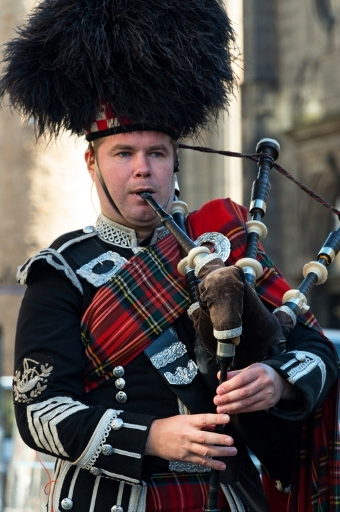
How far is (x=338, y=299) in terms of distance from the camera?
1770 cm

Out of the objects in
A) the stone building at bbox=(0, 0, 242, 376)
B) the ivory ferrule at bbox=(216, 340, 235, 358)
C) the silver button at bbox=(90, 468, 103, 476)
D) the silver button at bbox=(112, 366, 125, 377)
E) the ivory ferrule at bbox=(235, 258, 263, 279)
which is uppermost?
the stone building at bbox=(0, 0, 242, 376)

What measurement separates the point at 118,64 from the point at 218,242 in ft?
1.94

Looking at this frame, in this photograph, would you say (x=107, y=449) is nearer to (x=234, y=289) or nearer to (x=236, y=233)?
(x=234, y=289)

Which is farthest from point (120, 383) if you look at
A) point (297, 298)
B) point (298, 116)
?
point (298, 116)

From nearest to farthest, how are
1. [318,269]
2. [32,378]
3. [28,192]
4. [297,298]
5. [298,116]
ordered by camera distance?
[32,378]
[297,298]
[318,269]
[28,192]
[298,116]

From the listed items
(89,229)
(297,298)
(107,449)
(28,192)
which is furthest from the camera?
(28,192)

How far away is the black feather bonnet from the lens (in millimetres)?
3279

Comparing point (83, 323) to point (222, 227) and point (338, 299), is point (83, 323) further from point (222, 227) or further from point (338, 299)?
point (338, 299)

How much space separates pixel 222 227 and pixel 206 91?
0.42 metres

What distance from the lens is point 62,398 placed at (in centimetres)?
300

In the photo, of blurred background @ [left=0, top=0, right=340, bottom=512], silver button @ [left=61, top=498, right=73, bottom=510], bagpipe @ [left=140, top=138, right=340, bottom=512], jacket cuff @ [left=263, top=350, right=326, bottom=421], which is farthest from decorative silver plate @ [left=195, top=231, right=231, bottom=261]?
blurred background @ [left=0, top=0, right=340, bottom=512]

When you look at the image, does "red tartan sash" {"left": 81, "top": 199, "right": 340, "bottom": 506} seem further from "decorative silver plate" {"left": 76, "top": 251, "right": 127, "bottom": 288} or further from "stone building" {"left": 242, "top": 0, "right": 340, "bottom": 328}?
"stone building" {"left": 242, "top": 0, "right": 340, "bottom": 328}

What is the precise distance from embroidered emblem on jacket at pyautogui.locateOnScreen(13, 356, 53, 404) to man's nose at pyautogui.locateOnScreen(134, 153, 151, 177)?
58cm

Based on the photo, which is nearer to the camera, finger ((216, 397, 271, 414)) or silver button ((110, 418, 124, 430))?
finger ((216, 397, 271, 414))
